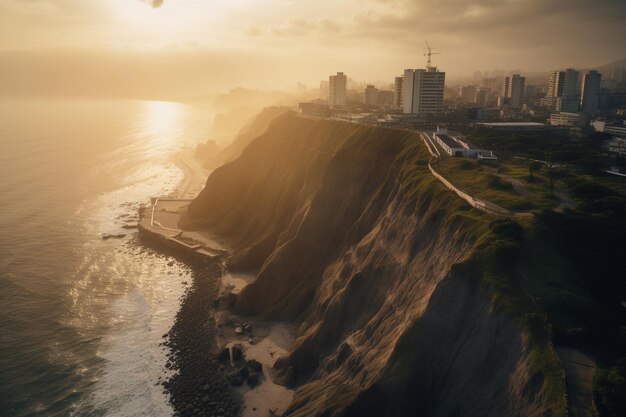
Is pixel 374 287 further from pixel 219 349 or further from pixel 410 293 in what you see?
pixel 219 349

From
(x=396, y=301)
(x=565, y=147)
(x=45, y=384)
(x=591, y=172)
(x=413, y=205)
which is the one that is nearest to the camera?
(x=396, y=301)

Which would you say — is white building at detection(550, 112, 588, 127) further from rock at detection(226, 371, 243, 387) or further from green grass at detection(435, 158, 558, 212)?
rock at detection(226, 371, 243, 387)

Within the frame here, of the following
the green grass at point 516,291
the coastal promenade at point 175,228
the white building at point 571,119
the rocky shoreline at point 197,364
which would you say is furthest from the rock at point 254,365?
the white building at point 571,119

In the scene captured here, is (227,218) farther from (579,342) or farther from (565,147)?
(579,342)

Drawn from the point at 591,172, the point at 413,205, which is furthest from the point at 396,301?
the point at 591,172

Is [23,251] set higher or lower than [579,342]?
lower

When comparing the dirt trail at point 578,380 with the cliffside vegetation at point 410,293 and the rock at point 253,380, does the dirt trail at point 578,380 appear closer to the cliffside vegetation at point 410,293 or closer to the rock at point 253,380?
the cliffside vegetation at point 410,293

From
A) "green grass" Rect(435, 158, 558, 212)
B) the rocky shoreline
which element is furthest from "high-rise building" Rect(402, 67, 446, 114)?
the rocky shoreline
